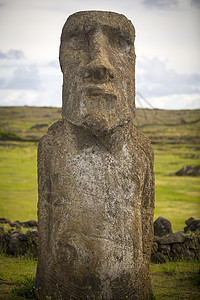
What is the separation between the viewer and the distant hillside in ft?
154

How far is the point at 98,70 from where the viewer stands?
13.7 feet

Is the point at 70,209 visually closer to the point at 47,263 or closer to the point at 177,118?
the point at 47,263

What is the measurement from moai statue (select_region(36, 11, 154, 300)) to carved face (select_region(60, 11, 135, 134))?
0.01m

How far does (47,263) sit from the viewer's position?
435 centimetres

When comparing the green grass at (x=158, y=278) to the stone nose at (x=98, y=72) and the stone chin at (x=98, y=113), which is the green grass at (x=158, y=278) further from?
the stone nose at (x=98, y=72)

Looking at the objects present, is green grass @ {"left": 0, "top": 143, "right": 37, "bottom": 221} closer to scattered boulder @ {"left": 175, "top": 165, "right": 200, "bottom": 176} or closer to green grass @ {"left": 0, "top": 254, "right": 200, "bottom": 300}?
green grass @ {"left": 0, "top": 254, "right": 200, "bottom": 300}

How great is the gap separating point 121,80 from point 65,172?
1243 millimetres

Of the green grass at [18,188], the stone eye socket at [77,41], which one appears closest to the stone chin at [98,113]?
the stone eye socket at [77,41]

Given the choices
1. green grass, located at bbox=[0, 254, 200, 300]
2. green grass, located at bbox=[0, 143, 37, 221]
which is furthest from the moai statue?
green grass, located at bbox=[0, 143, 37, 221]

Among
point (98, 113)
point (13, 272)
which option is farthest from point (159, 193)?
point (98, 113)

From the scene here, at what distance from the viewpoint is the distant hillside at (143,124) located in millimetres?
46922

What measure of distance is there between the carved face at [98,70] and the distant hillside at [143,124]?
1443 inches

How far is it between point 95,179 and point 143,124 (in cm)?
4987

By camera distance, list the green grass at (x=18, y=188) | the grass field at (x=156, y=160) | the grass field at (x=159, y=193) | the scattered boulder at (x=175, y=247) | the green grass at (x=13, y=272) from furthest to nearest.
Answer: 1. the grass field at (x=156, y=160)
2. the green grass at (x=18, y=188)
3. the scattered boulder at (x=175, y=247)
4. the grass field at (x=159, y=193)
5. the green grass at (x=13, y=272)
